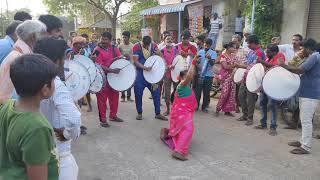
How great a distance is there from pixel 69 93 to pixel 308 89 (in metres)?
3.96

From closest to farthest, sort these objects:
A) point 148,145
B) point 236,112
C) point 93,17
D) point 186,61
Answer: point 148,145, point 186,61, point 236,112, point 93,17

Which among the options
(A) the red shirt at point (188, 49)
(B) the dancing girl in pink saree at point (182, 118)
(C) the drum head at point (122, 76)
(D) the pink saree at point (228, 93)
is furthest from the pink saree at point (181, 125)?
(A) the red shirt at point (188, 49)

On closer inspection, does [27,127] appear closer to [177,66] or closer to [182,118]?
[182,118]

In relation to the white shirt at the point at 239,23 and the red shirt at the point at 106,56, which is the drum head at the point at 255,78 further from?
the white shirt at the point at 239,23

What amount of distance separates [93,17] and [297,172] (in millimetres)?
33825

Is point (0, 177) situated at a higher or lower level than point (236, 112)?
higher

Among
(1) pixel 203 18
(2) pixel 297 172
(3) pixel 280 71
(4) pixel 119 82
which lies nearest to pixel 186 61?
(4) pixel 119 82

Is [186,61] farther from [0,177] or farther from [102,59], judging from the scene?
[0,177]

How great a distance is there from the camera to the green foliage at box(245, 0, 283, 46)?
11.6 metres

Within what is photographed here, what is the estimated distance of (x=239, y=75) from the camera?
737cm

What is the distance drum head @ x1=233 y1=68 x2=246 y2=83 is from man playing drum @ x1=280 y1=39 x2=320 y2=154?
201 cm

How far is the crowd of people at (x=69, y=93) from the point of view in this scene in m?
1.75

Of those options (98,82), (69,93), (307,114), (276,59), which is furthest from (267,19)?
(69,93)

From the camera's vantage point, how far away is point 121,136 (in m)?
6.16
